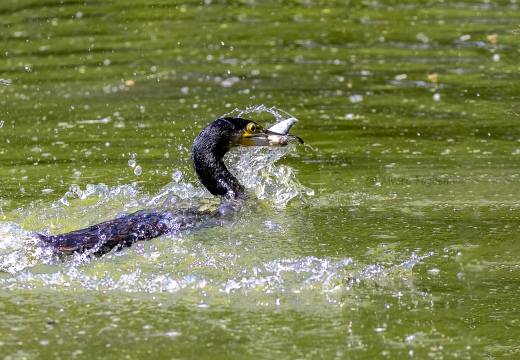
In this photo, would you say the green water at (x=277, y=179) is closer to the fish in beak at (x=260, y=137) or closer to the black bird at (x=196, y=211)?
the black bird at (x=196, y=211)

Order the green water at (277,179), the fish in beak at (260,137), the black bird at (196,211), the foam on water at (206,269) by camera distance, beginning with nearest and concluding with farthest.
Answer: the green water at (277,179)
the foam on water at (206,269)
the black bird at (196,211)
the fish in beak at (260,137)

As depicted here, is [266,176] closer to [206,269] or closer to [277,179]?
[277,179]

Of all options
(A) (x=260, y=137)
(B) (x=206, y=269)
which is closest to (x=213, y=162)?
(A) (x=260, y=137)

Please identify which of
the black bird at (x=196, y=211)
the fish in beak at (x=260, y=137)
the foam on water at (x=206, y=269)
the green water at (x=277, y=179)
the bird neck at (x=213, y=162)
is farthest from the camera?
the fish in beak at (x=260, y=137)

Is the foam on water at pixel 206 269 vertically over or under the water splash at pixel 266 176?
over

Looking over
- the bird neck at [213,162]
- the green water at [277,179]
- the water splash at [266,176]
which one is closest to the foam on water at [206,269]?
the green water at [277,179]

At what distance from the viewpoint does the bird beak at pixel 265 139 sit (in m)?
8.21

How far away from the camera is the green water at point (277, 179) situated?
590 centimetres

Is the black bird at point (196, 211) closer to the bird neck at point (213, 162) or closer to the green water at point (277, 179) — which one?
the bird neck at point (213, 162)

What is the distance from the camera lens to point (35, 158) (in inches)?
388

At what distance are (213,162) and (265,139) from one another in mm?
551

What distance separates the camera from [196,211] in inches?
304

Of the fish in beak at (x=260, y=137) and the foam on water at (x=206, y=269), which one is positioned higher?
the fish in beak at (x=260, y=137)

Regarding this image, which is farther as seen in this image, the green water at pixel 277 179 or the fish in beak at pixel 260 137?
the fish in beak at pixel 260 137
